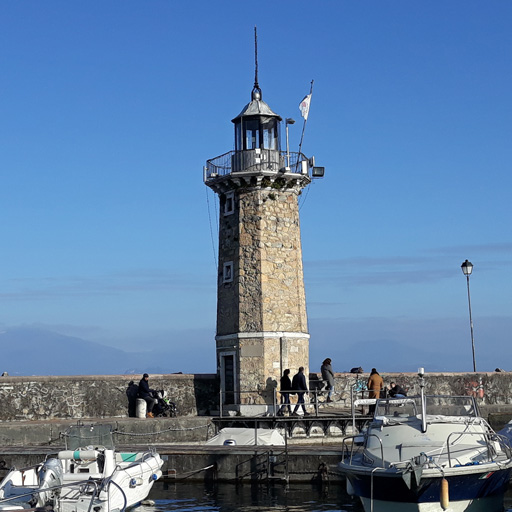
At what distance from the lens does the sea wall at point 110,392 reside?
28625 millimetres

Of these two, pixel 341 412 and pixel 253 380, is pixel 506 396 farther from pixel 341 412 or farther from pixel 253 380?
pixel 253 380

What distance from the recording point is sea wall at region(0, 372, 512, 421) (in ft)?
93.9

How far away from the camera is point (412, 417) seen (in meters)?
19.7

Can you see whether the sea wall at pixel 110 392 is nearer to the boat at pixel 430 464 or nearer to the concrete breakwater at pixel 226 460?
the concrete breakwater at pixel 226 460

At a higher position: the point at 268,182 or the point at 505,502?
the point at 268,182

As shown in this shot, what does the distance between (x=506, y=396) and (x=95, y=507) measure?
20511 millimetres

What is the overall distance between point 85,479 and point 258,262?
45.1ft

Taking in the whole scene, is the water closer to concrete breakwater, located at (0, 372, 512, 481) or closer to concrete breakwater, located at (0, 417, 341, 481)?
concrete breakwater, located at (0, 417, 341, 481)

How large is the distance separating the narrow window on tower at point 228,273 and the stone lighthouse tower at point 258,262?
0.11 ft

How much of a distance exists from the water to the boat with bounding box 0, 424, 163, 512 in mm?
951

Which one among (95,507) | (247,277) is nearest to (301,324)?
(247,277)

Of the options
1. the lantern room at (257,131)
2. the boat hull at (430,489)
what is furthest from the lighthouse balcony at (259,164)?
the boat hull at (430,489)

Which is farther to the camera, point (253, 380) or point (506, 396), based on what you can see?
point (506, 396)

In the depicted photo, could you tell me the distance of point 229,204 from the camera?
32.8 meters
